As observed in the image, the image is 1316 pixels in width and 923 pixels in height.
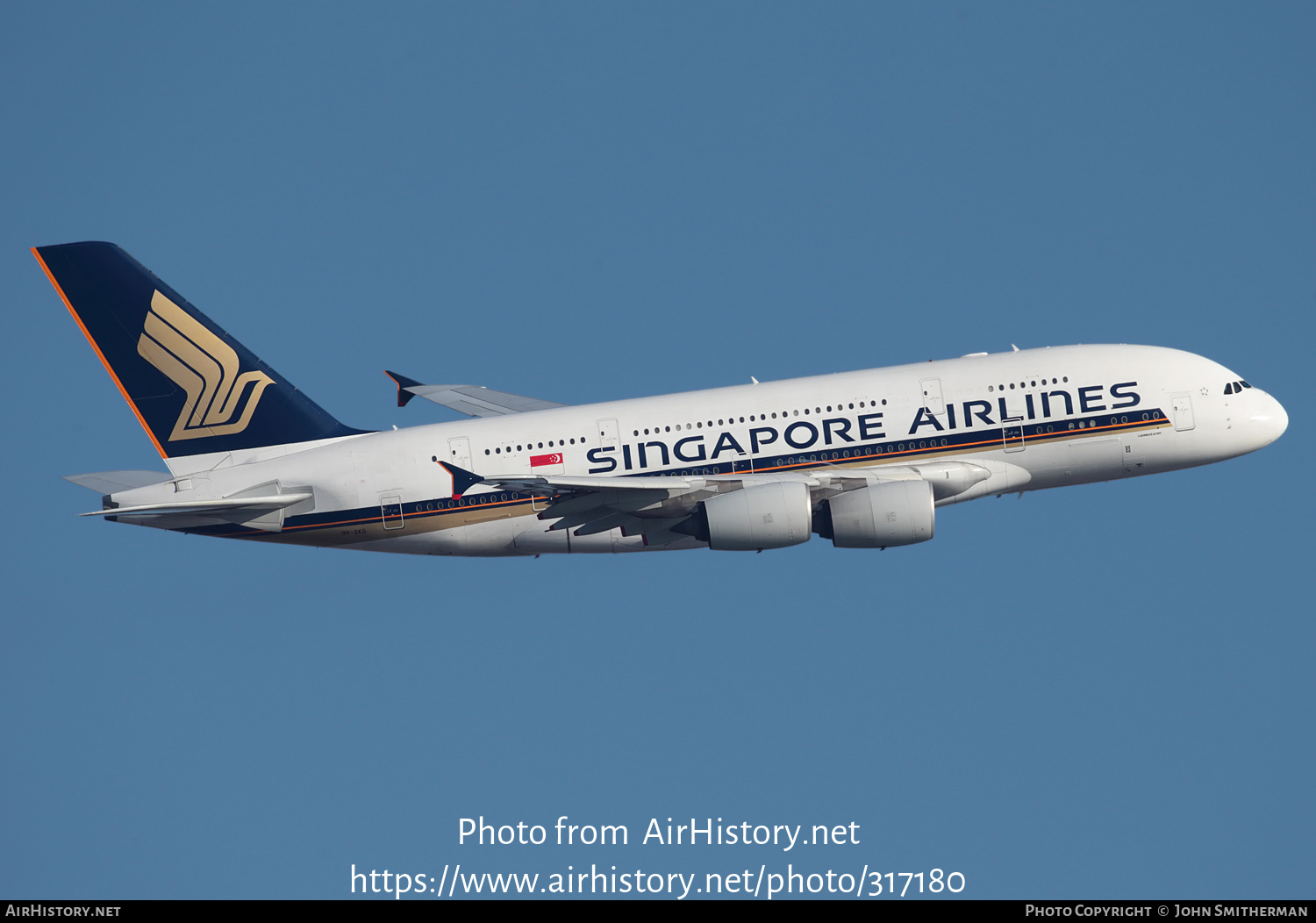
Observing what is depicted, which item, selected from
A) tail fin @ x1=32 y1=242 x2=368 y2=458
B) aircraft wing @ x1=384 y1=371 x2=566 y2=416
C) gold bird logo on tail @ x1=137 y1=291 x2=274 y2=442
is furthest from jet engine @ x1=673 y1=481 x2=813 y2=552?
gold bird logo on tail @ x1=137 y1=291 x2=274 y2=442

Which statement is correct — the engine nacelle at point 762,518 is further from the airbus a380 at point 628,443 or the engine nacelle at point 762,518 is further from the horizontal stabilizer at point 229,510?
the horizontal stabilizer at point 229,510

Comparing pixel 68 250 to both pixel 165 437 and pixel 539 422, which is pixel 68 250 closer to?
pixel 165 437

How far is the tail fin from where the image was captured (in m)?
43.1

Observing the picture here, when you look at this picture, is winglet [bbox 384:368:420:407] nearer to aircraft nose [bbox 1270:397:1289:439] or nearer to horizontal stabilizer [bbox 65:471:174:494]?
horizontal stabilizer [bbox 65:471:174:494]

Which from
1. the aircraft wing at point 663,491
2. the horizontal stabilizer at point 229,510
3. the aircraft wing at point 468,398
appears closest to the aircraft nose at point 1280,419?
the aircraft wing at point 663,491

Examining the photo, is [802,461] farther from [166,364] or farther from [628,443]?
[166,364]

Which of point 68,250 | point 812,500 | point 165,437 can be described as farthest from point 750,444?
point 68,250

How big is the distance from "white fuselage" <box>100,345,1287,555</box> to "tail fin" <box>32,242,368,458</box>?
1.48m

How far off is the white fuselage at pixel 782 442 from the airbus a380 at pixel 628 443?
63 mm

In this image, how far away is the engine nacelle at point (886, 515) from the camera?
1527 inches

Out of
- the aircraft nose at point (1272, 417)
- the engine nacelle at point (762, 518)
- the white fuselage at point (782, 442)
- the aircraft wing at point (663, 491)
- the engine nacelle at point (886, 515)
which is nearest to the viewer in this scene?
the aircraft wing at point (663, 491)

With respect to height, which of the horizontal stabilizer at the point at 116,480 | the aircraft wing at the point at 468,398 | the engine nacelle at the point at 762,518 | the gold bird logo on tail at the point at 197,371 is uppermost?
the aircraft wing at the point at 468,398

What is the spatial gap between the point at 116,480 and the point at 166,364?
4.18 metres
